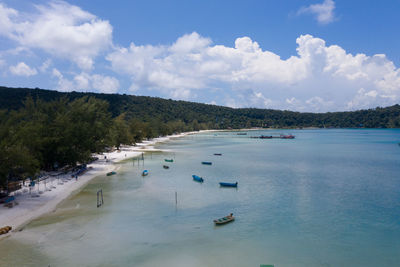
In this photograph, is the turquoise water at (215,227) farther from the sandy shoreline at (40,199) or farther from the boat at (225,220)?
the sandy shoreline at (40,199)

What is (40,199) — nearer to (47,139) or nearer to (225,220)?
(47,139)

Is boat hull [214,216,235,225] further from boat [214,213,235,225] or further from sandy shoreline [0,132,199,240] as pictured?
sandy shoreline [0,132,199,240]

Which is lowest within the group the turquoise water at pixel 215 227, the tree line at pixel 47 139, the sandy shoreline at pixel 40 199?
the turquoise water at pixel 215 227

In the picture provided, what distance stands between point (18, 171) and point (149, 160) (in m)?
36.1

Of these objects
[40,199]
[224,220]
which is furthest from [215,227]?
[40,199]

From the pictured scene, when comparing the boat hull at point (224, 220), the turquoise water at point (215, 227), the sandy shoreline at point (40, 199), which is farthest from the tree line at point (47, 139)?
the boat hull at point (224, 220)

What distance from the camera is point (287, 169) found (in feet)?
190

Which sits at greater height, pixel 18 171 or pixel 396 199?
pixel 18 171

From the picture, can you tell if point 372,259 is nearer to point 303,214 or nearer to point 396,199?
point 303,214

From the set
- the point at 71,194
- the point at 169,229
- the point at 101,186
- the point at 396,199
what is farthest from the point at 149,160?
the point at 396,199

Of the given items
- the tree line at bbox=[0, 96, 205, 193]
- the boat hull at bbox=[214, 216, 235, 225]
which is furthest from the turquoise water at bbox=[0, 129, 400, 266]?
the tree line at bbox=[0, 96, 205, 193]

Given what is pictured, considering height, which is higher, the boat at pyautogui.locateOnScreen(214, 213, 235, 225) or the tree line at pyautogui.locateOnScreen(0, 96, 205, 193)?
the tree line at pyautogui.locateOnScreen(0, 96, 205, 193)

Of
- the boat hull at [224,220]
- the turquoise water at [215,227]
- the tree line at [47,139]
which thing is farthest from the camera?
the tree line at [47,139]

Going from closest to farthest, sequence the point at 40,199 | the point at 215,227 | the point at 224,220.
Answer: the point at 215,227 < the point at 224,220 < the point at 40,199
